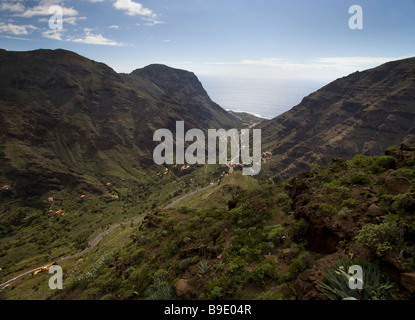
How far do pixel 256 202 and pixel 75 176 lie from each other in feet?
443

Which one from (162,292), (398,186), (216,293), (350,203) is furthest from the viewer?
(350,203)

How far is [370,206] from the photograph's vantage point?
38.9 ft

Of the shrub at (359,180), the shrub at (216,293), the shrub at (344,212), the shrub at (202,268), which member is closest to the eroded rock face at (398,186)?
the shrub at (359,180)

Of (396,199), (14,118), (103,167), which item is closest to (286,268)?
(396,199)

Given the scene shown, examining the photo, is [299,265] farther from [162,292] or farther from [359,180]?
[359,180]

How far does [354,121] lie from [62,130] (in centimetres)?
20246

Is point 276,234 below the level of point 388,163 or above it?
below

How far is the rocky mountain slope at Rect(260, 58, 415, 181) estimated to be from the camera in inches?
4948

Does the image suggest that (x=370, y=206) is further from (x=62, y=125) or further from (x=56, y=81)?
(x=56, y=81)

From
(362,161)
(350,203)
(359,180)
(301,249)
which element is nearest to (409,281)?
(301,249)

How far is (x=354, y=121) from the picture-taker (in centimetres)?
14100

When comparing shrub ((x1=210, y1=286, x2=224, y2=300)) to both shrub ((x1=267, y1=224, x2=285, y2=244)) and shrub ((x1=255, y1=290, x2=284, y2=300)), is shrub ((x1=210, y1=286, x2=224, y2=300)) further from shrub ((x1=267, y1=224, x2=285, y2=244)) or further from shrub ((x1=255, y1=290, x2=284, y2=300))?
shrub ((x1=267, y1=224, x2=285, y2=244))

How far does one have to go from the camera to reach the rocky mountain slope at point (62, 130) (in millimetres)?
121000
